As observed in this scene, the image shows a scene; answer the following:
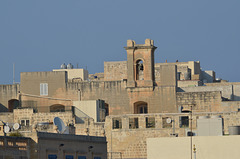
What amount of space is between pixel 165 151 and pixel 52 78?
76.1 feet

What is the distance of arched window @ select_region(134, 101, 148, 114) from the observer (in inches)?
3137

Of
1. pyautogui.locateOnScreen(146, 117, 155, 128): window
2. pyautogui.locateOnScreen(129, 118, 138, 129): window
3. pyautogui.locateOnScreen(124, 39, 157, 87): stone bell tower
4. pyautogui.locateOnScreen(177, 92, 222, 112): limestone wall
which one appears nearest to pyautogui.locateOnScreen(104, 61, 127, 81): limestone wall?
pyautogui.locateOnScreen(124, 39, 157, 87): stone bell tower

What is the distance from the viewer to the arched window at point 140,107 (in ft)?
261

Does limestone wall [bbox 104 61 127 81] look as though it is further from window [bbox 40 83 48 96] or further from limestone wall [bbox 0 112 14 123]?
limestone wall [bbox 0 112 14 123]

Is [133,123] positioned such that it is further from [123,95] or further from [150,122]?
[123,95]

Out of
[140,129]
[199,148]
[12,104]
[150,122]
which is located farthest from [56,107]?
[199,148]

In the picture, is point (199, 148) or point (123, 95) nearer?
point (199, 148)

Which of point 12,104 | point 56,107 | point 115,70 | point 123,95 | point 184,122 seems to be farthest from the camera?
point 115,70

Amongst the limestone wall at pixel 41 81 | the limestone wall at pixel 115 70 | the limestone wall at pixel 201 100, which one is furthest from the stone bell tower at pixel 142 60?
the limestone wall at pixel 115 70

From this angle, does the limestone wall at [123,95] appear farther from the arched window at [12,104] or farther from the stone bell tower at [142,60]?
the arched window at [12,104]

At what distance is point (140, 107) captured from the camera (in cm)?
8019

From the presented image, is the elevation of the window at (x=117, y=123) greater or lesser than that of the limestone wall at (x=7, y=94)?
lesser

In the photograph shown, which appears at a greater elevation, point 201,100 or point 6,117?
point 201,100

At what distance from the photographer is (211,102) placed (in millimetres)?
77812
